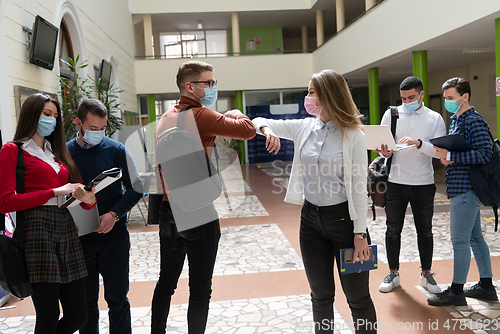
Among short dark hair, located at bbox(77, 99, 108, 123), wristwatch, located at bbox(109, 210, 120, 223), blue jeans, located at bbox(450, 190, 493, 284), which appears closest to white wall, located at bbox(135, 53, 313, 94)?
blue jeans, located at bbox(450, 190, 493, 284)

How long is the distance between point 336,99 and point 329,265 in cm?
88

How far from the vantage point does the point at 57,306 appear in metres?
1.96

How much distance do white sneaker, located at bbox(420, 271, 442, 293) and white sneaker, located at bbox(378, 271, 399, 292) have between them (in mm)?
199

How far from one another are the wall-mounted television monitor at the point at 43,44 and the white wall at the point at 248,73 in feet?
28.5

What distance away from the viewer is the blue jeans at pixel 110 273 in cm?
226

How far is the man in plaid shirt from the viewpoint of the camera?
2.78 m

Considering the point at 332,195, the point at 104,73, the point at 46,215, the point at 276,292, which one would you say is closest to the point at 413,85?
the point at 332,195

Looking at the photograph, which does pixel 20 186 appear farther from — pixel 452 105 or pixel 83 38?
pixel 83 38

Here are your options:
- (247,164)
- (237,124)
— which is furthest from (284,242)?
(247,164)

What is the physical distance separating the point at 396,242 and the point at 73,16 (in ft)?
24.4

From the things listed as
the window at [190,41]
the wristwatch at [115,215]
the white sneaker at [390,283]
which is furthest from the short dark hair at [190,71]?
the window at [190,41]

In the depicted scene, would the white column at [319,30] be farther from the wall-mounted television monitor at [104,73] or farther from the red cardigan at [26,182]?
the red cardigan at [26,182]

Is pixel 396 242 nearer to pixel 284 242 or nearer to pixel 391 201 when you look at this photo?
pixel 391 201

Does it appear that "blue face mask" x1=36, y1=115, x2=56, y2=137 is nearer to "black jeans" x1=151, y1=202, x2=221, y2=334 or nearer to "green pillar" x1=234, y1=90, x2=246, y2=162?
"black jeans" x1=151, y1=202, x2=221, y2=334
